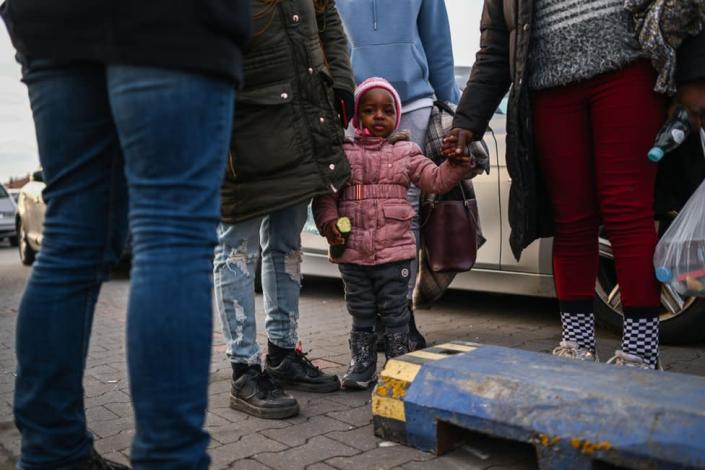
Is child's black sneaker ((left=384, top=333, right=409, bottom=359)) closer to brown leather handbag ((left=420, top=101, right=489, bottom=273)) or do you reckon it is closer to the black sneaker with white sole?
brown leather handbag ((left=420, top=101, right=489, bottom=273))

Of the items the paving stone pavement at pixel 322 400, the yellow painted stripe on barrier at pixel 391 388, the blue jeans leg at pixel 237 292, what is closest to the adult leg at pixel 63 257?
the paving stone pavement at pixel 322 400

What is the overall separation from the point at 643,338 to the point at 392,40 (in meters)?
1.78

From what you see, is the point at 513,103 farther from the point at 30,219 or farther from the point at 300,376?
the point at 30,219

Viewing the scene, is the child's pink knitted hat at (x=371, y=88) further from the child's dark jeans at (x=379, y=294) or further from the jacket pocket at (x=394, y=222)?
the child's dark jeans at (x=379, y=294)

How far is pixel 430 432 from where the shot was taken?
2.23 meters

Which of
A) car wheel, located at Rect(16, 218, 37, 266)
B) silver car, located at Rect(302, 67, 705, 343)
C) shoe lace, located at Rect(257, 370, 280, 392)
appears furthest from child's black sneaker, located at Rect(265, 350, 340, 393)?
car wheel, located at Rect(16, 218, 37, 266)

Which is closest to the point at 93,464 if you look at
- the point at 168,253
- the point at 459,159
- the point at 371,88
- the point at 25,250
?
the point at 168,253

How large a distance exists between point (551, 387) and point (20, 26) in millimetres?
1503

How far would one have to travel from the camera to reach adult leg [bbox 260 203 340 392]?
116 inches

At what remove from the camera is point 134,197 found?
151 centimetres

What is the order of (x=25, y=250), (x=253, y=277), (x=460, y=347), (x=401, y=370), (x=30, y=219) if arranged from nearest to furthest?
(x=401, y=370) < (x=460, y=347) < (x=253, y=277) < (x=30, y=219) < (x=25, y=250)

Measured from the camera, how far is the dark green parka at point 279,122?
8.63ft

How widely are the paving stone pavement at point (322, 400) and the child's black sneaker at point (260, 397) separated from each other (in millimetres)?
33

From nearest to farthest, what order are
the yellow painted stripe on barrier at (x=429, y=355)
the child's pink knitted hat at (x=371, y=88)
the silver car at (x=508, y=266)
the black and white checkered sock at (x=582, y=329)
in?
the yellow painted stripe on barrier at (x=429, y=355) < the black and white checkered sock at (x=582, y=329) < the child's pink knitted hat at (x=371, y=88) < the silver car at (x=508, y=266)
